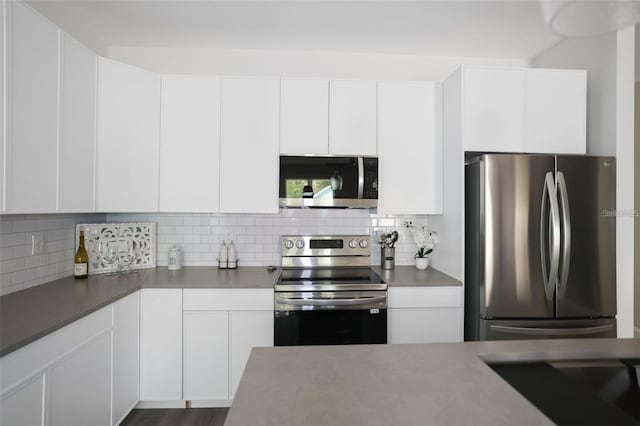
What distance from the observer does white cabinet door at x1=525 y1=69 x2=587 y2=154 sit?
2.49m

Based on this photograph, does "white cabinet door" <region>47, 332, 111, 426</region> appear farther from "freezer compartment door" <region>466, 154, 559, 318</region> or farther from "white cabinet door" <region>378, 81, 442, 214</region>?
"freezer compartment door" <region>466, 154, 559, 318</region>

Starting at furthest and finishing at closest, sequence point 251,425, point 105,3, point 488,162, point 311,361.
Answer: point 105,3 < point 488,162 < point 311,361 < point 251,425

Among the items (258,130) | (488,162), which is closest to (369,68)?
(258,130)

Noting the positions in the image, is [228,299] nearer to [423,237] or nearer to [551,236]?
[423,237]

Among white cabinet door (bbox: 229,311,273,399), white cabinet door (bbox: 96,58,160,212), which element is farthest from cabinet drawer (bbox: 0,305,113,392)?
white cabinet door (bbox: 96,58,160,212)

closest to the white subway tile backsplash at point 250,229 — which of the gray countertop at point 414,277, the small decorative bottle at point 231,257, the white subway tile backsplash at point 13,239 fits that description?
the small decorative bottle at point 231,257

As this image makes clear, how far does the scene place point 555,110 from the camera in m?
2.50

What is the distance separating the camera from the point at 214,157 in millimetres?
2686

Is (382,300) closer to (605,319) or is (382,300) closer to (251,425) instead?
(605,319)

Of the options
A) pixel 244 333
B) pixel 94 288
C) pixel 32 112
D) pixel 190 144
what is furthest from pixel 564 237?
pixel 32 112

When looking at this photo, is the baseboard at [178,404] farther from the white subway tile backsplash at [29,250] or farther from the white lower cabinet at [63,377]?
the white subway tile backsplash at [29,250]

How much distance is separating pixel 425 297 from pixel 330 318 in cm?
66

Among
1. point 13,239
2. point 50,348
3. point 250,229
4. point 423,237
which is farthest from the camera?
point 250,229

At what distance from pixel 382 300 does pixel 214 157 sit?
62.2 inches
